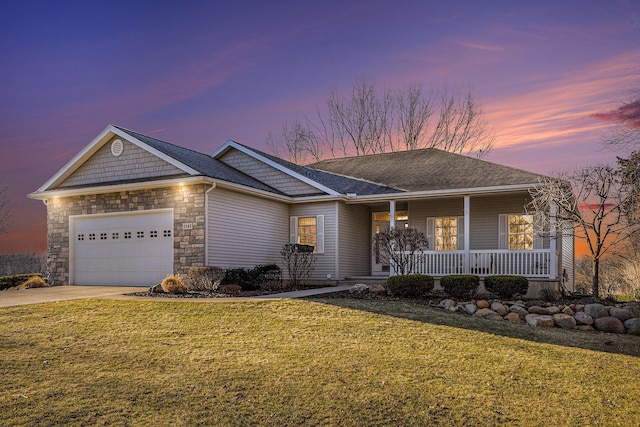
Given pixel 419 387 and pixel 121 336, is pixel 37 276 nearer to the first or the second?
pixel 121 336

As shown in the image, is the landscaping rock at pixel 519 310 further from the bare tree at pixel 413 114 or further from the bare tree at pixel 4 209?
the bare tree at pixel 4 209

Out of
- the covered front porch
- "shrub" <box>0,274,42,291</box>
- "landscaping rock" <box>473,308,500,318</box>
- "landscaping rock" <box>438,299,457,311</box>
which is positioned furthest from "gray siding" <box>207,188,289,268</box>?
"landscaping rock" <box>473,308,500,318</box>

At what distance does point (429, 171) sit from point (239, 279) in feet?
26.8

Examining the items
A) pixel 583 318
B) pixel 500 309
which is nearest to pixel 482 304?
pixel 500 309

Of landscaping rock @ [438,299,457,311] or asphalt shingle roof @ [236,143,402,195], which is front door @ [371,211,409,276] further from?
landscaping rock @ [438,299,457,311]

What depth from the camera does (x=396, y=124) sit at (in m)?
32.4

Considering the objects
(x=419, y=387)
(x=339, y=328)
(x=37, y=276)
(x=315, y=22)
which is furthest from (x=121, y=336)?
(x=315, y=22)

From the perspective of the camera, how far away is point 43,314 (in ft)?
30.1

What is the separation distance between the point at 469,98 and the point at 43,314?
28.3 meters

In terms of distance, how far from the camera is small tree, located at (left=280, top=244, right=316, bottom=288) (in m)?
15.2

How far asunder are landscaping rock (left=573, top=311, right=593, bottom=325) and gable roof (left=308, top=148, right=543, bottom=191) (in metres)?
4.72

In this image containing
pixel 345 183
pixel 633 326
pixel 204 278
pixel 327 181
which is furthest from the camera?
pixel 345 183

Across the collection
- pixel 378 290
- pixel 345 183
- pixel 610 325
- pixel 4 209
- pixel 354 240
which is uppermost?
pixel 345 183

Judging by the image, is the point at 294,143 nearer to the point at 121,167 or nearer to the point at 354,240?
the point at 354,240
